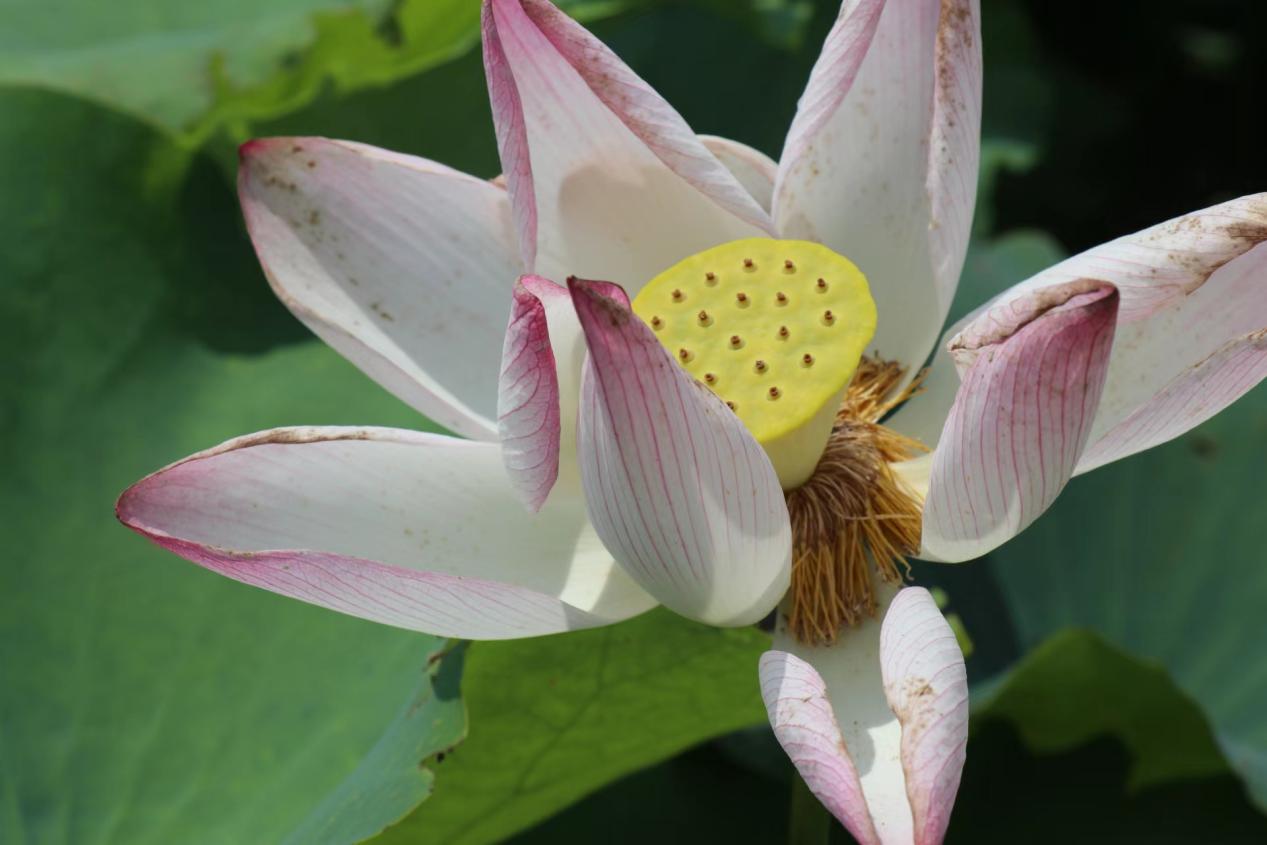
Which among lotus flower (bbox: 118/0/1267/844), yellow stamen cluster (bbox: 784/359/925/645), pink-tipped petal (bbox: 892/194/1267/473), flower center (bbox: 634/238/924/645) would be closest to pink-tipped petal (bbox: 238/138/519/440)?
lotus flower (bbox: 118/0/1267/844)

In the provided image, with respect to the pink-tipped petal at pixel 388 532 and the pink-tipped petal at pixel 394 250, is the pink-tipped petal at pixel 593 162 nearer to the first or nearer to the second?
the pink-tipped petal at pixel 394 250

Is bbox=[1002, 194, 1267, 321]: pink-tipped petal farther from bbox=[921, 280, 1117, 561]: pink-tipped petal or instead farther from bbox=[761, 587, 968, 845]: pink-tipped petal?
bbox=[761, 587, 968, 845]: pink-tipped petal

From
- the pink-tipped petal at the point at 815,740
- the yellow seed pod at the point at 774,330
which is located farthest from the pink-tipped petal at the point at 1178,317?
the pink-tipped petal at the point at 815,740

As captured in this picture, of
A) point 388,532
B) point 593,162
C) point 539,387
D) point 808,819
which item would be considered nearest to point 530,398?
point 539,387

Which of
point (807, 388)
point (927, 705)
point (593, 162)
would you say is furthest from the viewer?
point (593, 162)

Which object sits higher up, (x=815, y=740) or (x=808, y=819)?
(x=815, y=740)

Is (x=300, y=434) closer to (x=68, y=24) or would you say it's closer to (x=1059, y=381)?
(x=1059, y=381)

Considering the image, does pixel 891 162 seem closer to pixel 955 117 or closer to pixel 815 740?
pixel 955 117

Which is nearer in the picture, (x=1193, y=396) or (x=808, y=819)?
(x=1193, y=396)
